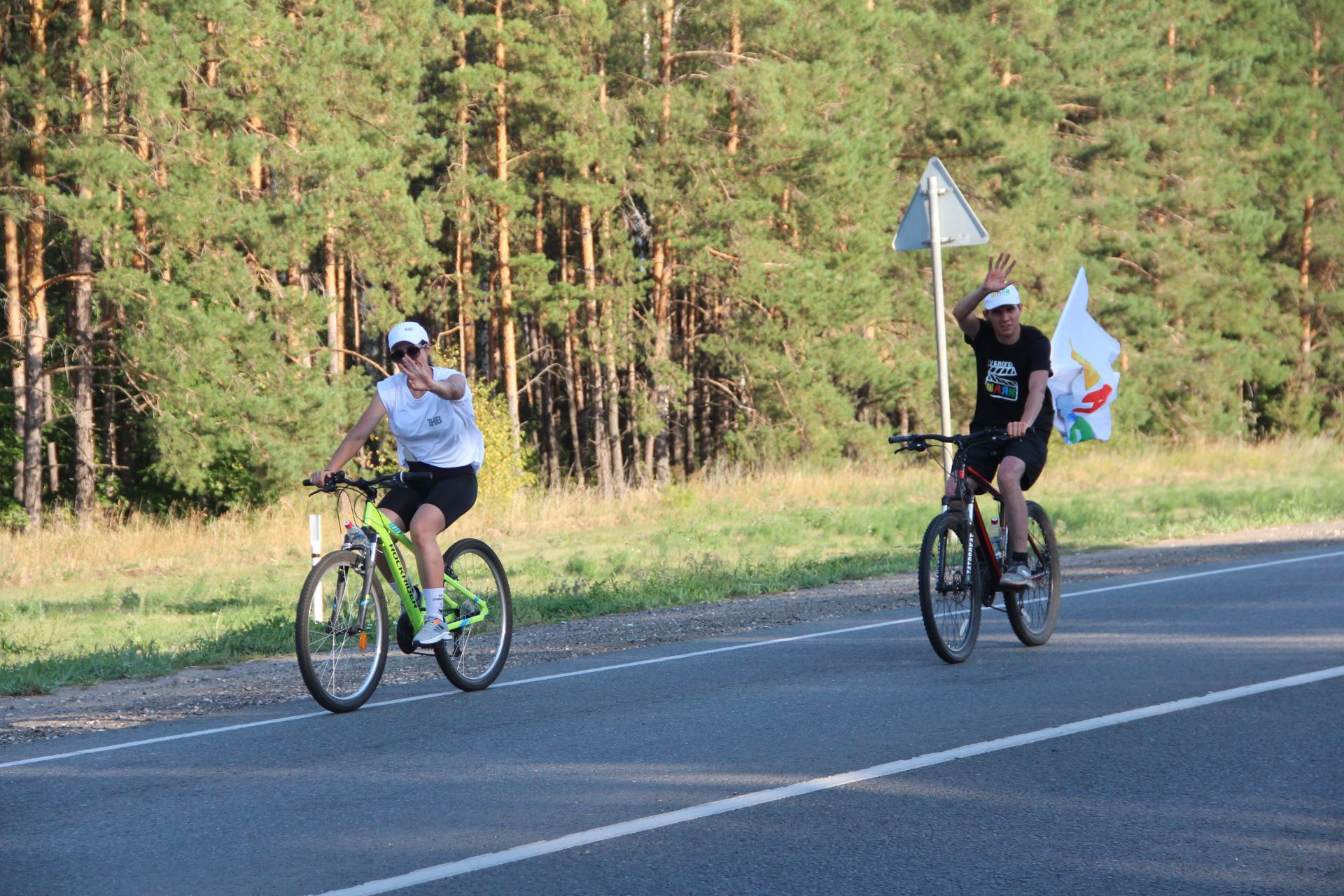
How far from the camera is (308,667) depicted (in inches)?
302

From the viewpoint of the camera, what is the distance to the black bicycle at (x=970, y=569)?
8508 millimetres

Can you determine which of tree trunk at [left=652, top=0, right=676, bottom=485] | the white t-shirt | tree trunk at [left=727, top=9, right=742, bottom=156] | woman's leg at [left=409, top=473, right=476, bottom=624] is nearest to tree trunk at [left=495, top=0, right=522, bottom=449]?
tree trunk at [left=652, top=0, right=676, bottom=485]

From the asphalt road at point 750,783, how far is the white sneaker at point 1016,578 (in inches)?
17.7

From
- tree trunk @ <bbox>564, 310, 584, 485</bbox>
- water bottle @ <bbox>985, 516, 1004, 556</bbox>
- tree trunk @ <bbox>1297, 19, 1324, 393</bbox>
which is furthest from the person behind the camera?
tree trunk @ <bbox>1297, 19, 1324, 393</bbox>

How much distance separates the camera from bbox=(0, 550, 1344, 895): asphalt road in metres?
4.84

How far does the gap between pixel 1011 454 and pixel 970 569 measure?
766 mm

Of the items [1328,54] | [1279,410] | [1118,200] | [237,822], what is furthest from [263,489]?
[1328,54]

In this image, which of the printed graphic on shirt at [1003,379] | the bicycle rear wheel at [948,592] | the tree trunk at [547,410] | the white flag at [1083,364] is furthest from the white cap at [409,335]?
the tree trunk at [547,410]

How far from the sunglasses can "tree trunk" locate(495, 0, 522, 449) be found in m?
27.1

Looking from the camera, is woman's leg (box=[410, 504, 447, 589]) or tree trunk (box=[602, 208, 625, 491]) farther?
tree trunk (box=[602, 208, 625, 491])

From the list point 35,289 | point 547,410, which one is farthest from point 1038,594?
point 547,410

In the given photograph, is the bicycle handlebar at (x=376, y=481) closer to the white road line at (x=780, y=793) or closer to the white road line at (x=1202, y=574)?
the white road line at (x=780, y=793)

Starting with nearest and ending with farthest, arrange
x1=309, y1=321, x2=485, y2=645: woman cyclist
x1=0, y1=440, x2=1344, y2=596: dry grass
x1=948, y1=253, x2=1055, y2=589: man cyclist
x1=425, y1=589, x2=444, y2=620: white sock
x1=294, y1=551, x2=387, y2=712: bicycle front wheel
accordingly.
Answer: x1=294, y1=551, x2=387, y2=712: bicycle front wheel < x1=309, y1=321, x2=485, y2=645: woman cyclist < x1=425, y1=589, x2=444, y2=620: white sock < x1=948, y1=253, x2=1055, y2=589: man cyclist < x1=0, y1=440, x2=1344, y2=596: dry grass

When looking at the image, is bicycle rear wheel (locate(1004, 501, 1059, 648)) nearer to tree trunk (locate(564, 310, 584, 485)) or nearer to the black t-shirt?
the black t-shirt
